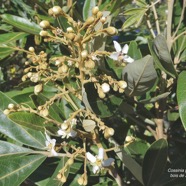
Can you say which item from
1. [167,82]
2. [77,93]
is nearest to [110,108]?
[77,93]

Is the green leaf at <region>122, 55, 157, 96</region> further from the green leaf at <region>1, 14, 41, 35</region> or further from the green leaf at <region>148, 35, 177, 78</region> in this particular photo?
the green leaf at <region>1, 14, 41, 35</region>

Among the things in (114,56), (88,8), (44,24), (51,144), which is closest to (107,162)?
(51,144)

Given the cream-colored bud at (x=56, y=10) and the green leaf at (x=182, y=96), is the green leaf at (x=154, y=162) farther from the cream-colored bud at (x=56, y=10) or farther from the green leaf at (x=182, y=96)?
the cream-colored bud at (x=56, y=10)

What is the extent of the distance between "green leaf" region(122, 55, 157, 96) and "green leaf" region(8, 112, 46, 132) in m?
0.23

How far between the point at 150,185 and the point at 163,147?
0.13m

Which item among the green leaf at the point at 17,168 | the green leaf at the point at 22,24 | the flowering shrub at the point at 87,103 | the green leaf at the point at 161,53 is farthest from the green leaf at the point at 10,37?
the green leaf at the point at 161,53

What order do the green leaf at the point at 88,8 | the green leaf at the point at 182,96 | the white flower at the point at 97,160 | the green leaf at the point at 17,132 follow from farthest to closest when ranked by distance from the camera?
the green leaf at the point at 88,8
the green leaf at the point at 17,132
the white flower at the point at 97,160
the green leaf at the point at 182,96

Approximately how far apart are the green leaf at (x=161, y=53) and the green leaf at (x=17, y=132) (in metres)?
0.38

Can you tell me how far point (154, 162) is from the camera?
37.9 inches

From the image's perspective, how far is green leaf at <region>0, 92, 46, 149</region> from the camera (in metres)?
0.99

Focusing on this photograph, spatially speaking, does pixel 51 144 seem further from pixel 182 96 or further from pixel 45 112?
pixel 182 96

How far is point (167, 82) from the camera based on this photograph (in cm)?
104

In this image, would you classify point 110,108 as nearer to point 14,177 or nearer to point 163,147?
point 163,147

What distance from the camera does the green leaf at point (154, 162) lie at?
93cm
